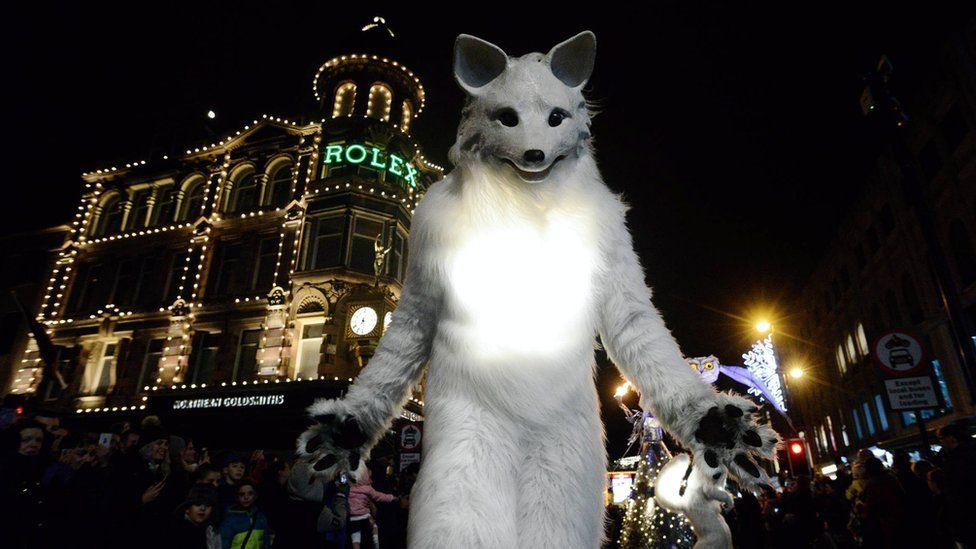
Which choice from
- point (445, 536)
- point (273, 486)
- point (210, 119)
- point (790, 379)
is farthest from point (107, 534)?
point (790, 379)

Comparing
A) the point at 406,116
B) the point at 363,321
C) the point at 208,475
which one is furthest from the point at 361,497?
the point at 406,116

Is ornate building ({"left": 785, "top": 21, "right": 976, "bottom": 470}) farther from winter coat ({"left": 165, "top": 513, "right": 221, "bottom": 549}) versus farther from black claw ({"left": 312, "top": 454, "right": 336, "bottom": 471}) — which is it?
winter coat ({"left": 165, "top": 513, "right": 221, "bottom": 549})

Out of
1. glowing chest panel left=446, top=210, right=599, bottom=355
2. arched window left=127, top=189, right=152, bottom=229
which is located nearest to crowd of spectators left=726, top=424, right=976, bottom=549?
glowing chest panel left=446, top=210, right=599, bottom=355

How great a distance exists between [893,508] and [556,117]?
6.28 m

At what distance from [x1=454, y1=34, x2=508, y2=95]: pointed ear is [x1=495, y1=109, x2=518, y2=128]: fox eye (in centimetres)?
22

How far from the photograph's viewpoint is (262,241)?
2108cm

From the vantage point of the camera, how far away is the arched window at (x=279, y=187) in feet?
70.9

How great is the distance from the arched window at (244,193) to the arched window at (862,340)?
2950 centimetres

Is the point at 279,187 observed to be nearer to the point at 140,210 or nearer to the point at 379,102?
the point at 379,102

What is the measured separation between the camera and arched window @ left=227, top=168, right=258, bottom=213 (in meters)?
22.0

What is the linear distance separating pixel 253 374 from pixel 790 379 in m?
41.8

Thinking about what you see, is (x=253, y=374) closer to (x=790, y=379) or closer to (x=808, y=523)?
(x=808, y=523)

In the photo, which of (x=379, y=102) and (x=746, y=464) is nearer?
(x=746, y=464)

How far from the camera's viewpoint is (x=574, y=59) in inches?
96.3
